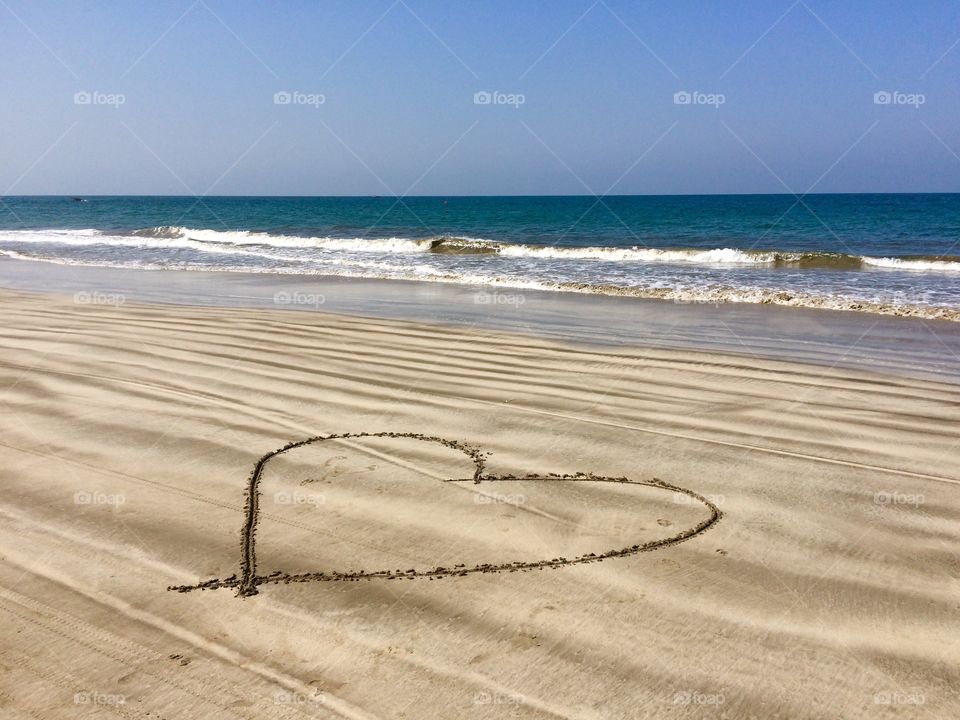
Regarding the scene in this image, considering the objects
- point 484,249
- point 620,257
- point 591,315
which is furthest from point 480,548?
point 484,249

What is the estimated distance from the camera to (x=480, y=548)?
430 centimetres

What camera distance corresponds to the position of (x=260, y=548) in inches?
169

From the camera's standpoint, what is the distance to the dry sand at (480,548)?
10.4 feet

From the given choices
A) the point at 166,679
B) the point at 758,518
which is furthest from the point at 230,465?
the point at 758,518

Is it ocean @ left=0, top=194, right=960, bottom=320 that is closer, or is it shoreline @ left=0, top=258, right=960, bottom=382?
shoreline @ left=0, top=258, right=960, bottom=382

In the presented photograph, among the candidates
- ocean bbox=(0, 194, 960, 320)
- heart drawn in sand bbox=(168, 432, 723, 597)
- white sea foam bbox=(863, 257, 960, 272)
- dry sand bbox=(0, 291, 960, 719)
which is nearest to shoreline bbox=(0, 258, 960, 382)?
ocean bbox=(0, 194, 960, 320)

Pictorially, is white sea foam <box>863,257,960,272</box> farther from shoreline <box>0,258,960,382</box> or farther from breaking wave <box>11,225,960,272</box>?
shoreline <box>0,258,960,382</box>

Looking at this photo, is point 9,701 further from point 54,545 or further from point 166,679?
point 54,545

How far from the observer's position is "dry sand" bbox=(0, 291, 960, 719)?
3.17 m

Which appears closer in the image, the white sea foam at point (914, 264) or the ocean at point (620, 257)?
the ocean at point (620, 257)

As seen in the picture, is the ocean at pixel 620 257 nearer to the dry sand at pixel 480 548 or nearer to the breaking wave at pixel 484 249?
the breaking wave at pixel 484 249

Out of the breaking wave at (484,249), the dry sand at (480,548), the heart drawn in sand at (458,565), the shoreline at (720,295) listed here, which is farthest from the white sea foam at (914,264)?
the heart drawn in sand at (458,565)

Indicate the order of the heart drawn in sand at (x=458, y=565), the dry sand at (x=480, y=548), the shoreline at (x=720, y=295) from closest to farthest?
1. the dry sand at (x=480, y=548)
2. the heart drawn in sand at (x=458, y=565)
3. the shoreline at (x=720, y=295)

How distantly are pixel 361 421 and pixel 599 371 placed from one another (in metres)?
3.13
